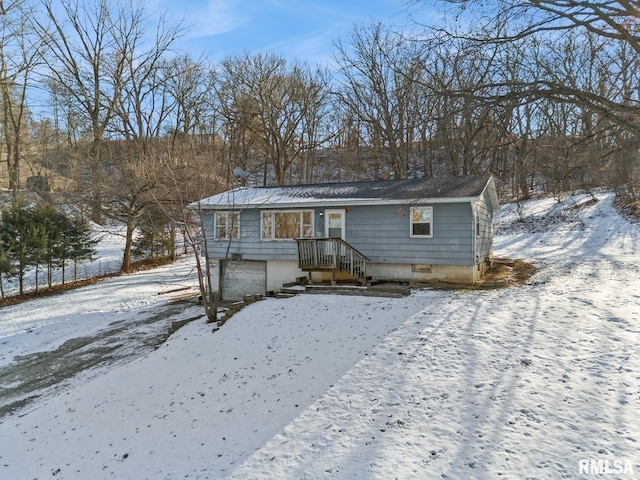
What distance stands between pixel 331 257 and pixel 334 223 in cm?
165

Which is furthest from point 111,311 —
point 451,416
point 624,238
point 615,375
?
point 624,238

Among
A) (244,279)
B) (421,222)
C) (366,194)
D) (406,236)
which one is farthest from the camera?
(244,279)

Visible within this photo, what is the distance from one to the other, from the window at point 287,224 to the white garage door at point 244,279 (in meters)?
1.33

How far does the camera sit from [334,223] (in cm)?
1285

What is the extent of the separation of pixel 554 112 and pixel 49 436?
14.3 metres

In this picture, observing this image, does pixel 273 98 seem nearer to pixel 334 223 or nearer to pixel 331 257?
pixel 334 223

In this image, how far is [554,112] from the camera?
10828 mm

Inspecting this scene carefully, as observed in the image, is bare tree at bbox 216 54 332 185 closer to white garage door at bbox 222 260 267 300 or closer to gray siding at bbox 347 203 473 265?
white garage door at bbox 222 260 267 300

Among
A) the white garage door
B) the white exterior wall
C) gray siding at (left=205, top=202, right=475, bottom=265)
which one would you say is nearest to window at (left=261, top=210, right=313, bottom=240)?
gray siding at (left=205, top=202, right=475, bottom=265)

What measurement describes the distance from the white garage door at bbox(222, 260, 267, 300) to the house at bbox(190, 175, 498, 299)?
0.13 feet

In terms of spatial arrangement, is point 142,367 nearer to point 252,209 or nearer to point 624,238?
point 252,209

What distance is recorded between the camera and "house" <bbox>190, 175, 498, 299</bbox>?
11.2 metres

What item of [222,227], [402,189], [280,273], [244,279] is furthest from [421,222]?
[222,227]

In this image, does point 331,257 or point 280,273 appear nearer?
point 331,257
